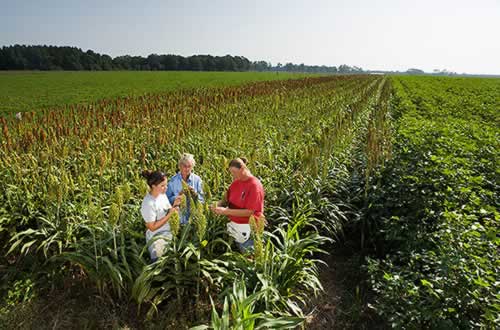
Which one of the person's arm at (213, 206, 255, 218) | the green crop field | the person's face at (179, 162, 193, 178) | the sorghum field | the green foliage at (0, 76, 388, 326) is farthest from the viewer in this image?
the green crop field

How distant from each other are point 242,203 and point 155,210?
94 centimetres

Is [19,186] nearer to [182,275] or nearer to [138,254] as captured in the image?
[138,254]

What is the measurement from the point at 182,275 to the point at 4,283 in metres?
2.13

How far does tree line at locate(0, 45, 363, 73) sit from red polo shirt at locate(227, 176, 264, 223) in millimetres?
90389

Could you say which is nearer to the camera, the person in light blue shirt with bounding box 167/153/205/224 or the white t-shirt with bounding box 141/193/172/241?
the white t-shirt with bounding box 141/193/172/241

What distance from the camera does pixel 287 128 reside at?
9.29 metres

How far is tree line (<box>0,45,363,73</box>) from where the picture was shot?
3009 inches

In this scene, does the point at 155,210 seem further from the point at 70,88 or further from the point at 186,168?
the point at 70,88

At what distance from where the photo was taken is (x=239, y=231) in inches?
148

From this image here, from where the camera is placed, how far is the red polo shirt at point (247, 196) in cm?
364

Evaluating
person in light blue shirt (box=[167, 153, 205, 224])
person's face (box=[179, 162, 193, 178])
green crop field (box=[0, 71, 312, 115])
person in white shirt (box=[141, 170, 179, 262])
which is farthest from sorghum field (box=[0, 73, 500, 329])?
green crop field (box=[0, 71, 312, 115])

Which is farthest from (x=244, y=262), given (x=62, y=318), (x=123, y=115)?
(x=123, y=115)

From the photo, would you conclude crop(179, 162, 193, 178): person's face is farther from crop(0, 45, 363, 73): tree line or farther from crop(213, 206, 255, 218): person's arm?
crop(0, 45, 363, 73): tree line

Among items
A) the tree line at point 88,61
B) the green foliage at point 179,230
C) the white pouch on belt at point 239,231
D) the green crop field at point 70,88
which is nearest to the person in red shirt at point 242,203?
the white pouch on belt at point 239,231
